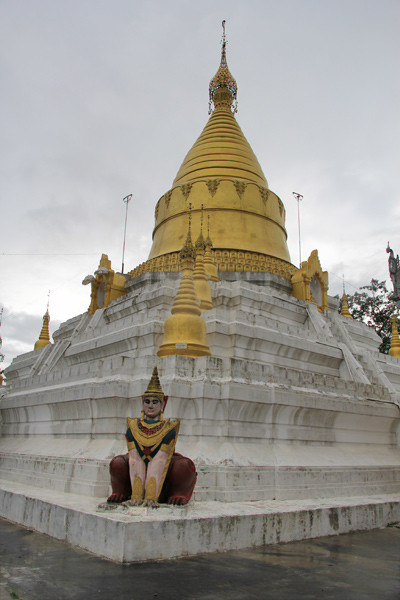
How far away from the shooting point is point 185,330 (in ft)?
33.6

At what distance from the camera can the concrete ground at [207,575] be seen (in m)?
4.11

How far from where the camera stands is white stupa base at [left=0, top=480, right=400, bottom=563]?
4.98 metres

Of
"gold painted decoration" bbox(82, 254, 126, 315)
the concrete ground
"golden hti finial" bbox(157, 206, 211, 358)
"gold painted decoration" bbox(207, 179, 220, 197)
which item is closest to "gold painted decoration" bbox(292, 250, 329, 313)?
"gold painted decoration" bbox(207, 179, 220, 197)

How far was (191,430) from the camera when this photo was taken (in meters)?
8.47

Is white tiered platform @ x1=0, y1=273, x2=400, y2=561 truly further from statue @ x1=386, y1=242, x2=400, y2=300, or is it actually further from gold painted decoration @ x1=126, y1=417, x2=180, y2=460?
statue @ x1=386, y1=242, x2=400, y2=300

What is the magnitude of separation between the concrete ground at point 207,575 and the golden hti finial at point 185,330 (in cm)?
456

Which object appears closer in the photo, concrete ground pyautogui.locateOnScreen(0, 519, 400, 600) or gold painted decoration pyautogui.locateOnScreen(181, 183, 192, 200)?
concrete ground pyautogui.locateOnScreen(0, 519, 400, 600)

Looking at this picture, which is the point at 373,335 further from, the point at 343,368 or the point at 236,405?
the point at 236,405

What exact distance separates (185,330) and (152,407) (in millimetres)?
4081

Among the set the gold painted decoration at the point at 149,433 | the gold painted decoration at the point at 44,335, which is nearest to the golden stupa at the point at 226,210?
the gold painted decoration at the point at 44,335

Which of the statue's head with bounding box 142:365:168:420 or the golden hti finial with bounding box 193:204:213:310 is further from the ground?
the golden hti finial with bounding box 193:204:213:310

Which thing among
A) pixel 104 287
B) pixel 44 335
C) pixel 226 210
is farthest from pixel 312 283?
pixel 44 335

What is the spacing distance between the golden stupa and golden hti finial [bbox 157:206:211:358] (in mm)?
6323

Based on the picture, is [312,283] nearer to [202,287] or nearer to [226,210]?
[226,210]
